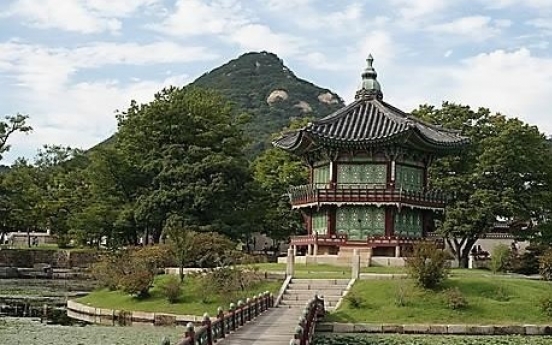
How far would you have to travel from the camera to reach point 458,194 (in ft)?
191

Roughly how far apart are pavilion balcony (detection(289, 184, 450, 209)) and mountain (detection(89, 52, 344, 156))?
9778 cm

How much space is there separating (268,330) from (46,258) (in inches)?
2001

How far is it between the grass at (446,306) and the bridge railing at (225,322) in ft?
9.52

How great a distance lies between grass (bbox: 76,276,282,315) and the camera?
1388 inches

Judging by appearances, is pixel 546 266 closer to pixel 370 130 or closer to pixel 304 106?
pixel 370 130

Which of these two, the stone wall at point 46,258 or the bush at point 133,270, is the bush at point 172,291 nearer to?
the bush at point 133,270

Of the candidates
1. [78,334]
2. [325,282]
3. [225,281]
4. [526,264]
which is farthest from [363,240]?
[78,334]

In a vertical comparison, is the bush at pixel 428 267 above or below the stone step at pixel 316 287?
above

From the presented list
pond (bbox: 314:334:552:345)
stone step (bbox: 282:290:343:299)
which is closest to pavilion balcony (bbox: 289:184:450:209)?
stone step (bbox: 282:290:343:299)

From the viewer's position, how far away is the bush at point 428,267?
34844mm

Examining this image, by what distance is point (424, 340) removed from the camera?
97.6ft

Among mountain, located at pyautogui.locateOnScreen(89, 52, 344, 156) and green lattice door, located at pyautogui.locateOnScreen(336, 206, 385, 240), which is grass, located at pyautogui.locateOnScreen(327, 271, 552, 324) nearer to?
green lattice door, located at pyautogui.locateOnScreen(336, 206, 385, 240)

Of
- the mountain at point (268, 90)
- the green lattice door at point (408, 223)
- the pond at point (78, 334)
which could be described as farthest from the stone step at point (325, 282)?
the mountain at point (268, 90)

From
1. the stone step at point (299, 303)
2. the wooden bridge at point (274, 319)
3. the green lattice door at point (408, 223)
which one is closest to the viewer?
the wooden bridge at point (274, 319)
